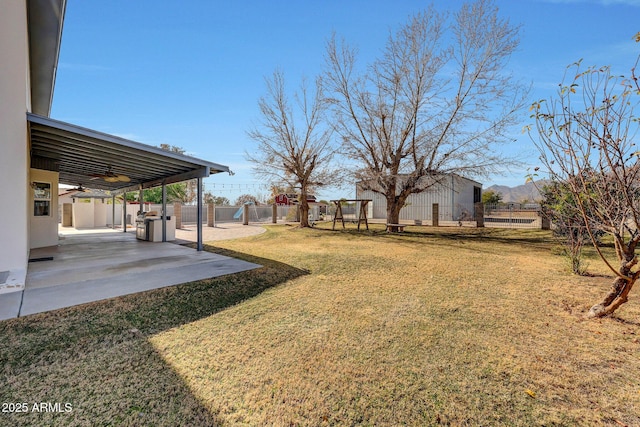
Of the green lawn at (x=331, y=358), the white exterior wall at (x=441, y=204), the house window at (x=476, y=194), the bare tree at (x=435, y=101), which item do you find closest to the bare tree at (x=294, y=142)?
the bare tree at (x=435, y=101)

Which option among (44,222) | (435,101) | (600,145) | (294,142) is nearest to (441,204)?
(435,101)

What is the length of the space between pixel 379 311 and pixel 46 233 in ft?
34.8

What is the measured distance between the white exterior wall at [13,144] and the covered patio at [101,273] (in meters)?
0.48

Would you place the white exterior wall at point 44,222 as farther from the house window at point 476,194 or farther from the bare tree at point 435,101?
the house window at point 476,194

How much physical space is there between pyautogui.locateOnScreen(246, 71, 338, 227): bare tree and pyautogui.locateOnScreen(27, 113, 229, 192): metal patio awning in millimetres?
7266

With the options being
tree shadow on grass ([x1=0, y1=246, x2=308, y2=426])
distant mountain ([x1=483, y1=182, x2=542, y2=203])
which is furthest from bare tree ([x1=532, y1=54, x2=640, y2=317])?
tree shadow on grass ([x1=0, y1=246, x2=308, y2=426])

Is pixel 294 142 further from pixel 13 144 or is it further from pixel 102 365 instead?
pixel 102 365

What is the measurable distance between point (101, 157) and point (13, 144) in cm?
375

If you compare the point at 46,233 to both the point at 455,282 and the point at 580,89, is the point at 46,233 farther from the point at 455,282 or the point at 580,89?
the point at 580,89

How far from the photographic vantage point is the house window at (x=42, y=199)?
859 centimetres

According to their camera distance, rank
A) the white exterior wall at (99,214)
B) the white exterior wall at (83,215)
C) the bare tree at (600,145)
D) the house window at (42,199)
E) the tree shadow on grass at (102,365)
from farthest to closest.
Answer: the white exterior wall at (99,214) < the white exterior wall at (83,215) < the house window at (42,199) < the bare tree at (600,145) < the tree shadow on grass at (102,365)

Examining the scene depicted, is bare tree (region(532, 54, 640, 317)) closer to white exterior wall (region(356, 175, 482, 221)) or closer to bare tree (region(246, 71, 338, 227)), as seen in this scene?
bare tree (region(246, 71, 338, 227))

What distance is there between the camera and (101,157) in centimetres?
773

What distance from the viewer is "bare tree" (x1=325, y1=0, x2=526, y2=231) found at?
474 inches
